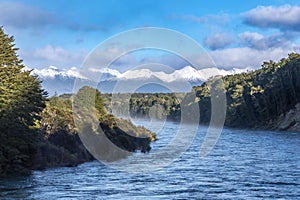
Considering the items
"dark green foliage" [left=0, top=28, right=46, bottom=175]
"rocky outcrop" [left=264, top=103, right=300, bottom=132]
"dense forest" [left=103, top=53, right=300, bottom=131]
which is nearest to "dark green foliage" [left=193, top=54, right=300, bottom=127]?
Answer: "dense forest" [left=103, top=53, right=300, bottom=131]

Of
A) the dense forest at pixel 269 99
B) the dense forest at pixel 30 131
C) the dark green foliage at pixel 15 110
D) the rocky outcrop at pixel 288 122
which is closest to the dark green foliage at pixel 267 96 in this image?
the dense forest at pixel 269 99

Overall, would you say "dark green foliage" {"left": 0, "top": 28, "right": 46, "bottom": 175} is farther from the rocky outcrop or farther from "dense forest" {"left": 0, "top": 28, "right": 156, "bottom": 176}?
the rocky outcrop

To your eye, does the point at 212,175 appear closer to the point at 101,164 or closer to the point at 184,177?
the point at 184,177

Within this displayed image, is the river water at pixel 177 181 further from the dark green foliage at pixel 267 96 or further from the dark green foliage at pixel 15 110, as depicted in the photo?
the dark green foliage at pixel 267 96

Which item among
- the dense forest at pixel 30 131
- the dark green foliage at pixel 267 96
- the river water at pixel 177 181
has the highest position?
the dark green foliage at pixel 267 96

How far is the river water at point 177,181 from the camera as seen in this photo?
40094 millimetres

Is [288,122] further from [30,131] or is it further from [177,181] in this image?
[30,131]

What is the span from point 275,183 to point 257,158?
20.1 meters

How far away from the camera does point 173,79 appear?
117562 mm

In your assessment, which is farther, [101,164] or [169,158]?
[169,158]

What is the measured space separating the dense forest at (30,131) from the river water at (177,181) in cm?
249

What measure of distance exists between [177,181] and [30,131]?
56.5 feet

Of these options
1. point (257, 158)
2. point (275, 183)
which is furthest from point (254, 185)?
point (257, 158)

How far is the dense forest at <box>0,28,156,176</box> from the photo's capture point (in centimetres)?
5056
